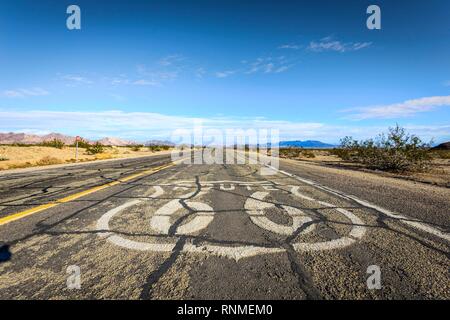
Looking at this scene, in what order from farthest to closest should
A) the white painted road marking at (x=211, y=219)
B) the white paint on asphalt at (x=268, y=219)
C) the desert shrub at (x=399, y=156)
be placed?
1. the desert shrub at (x=399, y=156)
2. the white paint on asphalt at (x=268, y=219)
3. the white painted road marking at (x=211, y=219)

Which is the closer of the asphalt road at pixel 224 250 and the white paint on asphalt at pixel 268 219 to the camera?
the asphalt road at pixel 224 250

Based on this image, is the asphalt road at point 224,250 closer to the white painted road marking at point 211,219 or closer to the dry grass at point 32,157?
the white painted road marking at point 211,219

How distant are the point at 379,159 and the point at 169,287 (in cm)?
1726

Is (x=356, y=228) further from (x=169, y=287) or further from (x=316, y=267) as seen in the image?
(x=169, y=287)

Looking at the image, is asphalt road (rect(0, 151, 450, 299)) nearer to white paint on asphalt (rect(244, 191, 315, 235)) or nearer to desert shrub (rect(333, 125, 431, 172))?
white paint on asphalt (rect(244, 191, 315, 235))

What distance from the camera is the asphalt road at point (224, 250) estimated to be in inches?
72.1

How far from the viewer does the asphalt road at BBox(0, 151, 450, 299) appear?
6.00ft

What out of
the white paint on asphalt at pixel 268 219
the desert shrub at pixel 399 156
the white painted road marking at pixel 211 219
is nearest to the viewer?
the white painted road marking at pixel 211 219

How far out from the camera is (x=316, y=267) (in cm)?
214

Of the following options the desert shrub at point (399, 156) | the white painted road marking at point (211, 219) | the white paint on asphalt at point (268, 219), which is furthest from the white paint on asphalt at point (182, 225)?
the desert shrub at point (399, 156)

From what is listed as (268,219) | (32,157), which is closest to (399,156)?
(268,219)

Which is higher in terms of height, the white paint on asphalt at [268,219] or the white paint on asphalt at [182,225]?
the white paint on asphalt at [268,219]

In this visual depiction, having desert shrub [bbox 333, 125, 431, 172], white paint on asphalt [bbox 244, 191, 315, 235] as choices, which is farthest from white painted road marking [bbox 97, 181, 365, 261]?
desert shrub [bbox 333, 125, 431, 172]

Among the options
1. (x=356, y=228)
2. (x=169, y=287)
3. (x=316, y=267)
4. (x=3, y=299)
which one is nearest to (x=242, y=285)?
(x=169, y=287)
